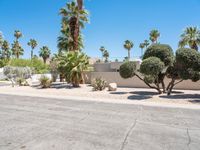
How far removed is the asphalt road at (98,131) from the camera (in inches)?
216

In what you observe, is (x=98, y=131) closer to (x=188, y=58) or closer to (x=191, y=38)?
(x=188, y=58)

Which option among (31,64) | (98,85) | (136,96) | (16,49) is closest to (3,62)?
(31,64)

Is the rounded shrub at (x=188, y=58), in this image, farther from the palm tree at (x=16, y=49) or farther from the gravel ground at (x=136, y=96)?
the palm tree at (x=16, y=49)

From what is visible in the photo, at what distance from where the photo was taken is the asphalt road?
18.0 ft

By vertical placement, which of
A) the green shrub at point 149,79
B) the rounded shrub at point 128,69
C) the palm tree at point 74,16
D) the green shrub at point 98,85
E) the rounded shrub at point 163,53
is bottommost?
the green shrub at point 98,85

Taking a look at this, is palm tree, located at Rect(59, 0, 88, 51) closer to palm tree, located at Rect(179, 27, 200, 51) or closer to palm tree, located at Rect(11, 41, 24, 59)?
palm tree, located at Rect(179, 27, 200, 51)

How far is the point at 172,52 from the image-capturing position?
16.9 meters

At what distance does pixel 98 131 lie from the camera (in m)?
6.78

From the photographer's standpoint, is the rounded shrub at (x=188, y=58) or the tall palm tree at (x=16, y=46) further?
the tall palm tree at (x=16, y=46)

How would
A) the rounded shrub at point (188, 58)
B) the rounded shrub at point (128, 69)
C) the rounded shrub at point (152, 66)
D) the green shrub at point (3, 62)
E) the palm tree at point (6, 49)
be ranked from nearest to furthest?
the rounded shrub at point (188, 58) → the rounded shrub at point (152, 66) → the rounded shrub at point (128, 69) → the green shrub at point (3, 62) → the palm tree at point (6, 49)

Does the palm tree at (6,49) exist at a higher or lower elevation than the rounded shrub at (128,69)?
higher

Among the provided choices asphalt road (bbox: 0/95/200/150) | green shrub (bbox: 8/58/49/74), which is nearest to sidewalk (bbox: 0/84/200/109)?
asphalt road (bbox: 0/95/200/150)

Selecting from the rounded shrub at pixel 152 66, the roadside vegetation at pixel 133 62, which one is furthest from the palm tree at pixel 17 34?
the rounded shrub at pixel 152 66

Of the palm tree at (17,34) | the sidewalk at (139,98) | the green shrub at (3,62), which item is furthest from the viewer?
the palm tree at (17,34)
